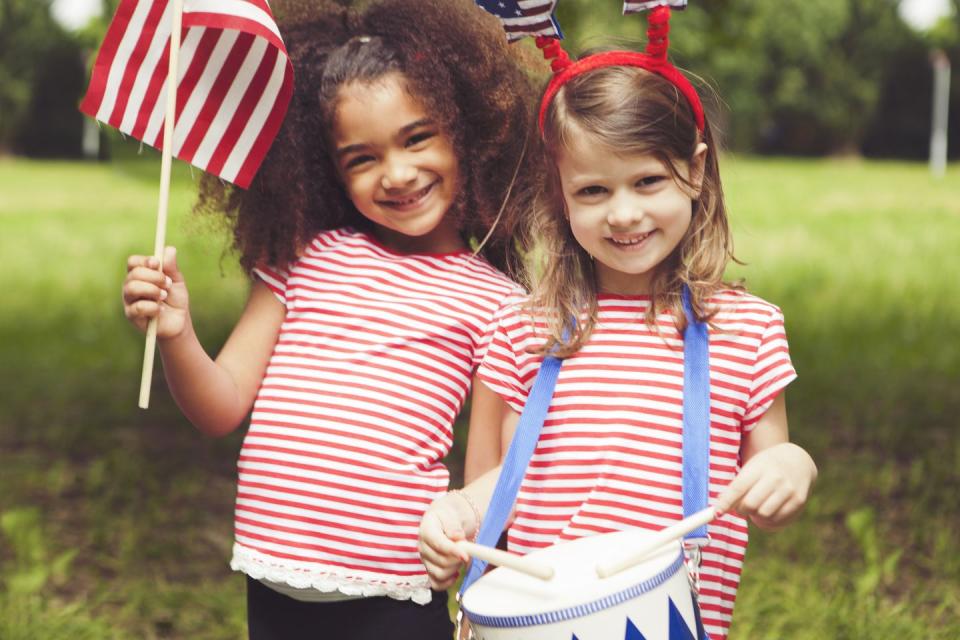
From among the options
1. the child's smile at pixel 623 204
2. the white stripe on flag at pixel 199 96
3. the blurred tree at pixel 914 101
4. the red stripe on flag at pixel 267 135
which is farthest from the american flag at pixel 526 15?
the blurred tree at pixel 914 101

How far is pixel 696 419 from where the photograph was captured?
1842 mm

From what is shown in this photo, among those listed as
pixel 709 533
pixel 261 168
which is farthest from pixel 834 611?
pixel 261 168

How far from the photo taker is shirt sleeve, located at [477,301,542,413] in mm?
2037

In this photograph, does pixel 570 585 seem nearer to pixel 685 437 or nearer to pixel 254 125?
pixel 685 437

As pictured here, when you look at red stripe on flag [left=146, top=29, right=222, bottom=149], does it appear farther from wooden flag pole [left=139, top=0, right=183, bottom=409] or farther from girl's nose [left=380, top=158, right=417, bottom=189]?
girl's nose [left=380, top=158, right=417, bottom=189]

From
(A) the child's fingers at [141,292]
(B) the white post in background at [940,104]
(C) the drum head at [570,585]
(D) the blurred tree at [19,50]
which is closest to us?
(C) the drum head at [570,585]

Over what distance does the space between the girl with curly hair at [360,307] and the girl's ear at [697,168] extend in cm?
35

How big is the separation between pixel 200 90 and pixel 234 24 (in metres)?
0.22

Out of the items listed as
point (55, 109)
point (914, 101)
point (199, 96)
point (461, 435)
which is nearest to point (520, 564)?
point (199, 96)

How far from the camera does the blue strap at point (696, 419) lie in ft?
→ 5.93

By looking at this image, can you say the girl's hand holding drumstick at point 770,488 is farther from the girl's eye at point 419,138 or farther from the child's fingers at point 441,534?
the girl's eye at point 419,138

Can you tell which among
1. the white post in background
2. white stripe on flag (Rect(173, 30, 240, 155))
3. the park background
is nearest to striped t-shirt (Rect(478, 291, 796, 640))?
the park background

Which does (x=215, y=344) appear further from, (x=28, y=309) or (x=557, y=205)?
(x=557, y=205)

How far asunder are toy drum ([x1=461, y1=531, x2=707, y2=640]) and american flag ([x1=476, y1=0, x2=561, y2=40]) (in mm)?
855
